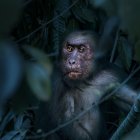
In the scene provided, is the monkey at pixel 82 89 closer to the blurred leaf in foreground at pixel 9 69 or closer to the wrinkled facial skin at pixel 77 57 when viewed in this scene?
the wrinkled facial skin at pixel 77 57

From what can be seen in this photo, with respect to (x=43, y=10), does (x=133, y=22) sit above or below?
above

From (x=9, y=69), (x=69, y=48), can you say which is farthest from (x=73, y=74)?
(x=9, y=69)

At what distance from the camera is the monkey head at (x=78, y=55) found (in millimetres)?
2909

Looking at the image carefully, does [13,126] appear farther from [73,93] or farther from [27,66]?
[27,66]

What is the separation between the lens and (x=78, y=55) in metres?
3.17

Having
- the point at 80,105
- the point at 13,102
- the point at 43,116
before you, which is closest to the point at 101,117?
the point at 80,105

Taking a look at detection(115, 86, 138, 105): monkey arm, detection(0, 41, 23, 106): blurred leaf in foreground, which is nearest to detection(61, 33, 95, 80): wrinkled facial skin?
detection(115, 86, 138, 105): monkey arm

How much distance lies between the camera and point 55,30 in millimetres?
3516

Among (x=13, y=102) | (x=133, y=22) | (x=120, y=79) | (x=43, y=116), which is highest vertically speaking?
(x=133, y=22)

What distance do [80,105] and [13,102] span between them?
2603mm

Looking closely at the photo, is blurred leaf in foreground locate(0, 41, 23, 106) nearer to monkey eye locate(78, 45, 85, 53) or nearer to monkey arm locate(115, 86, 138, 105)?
monkey arm locate(115, 86, 138, 105)

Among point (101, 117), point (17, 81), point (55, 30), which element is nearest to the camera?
point (17, 81)

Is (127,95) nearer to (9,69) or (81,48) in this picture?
(81,48)

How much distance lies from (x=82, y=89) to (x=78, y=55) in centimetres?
27
